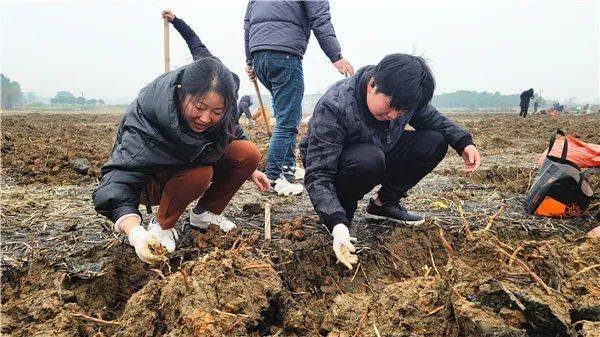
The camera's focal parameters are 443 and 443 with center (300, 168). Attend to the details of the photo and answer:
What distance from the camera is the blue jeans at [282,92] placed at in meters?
3.62

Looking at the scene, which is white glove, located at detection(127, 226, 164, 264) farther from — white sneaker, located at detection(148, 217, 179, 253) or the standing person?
the standing person

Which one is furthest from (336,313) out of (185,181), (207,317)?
(185,181)

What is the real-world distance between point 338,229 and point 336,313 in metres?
0.43

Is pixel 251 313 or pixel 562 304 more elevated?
pixel 562 304

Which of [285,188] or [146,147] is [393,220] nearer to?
[285,188]

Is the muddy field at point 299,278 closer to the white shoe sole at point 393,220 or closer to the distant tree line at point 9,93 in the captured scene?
the white shoe sole at point 393,220

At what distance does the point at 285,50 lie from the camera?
140 inches

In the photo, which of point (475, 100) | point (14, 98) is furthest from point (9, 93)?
point (475, 100)

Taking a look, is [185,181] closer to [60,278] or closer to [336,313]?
[60,278]

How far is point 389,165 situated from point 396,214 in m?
0.35

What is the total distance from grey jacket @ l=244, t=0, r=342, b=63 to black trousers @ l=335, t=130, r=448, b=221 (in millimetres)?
1063

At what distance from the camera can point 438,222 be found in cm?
311

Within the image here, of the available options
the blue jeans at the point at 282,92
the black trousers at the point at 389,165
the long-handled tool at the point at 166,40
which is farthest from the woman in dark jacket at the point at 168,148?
the long-handled tool at the point at 166,40

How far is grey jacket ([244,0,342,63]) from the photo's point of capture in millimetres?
3557
